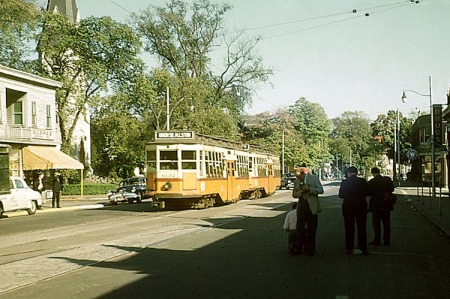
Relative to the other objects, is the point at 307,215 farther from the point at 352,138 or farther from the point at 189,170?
the point at 352,138

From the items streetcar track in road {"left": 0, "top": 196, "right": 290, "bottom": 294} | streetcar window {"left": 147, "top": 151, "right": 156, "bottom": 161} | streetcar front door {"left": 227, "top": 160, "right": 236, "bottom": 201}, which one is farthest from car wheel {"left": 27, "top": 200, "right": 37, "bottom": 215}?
streetcar track in road {"left": 0, "top": 196, "right": 290, "bottom": 294}

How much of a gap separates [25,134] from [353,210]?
103ft

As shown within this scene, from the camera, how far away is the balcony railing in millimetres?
38094

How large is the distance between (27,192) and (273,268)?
75.8 ft

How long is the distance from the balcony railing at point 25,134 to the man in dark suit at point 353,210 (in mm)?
29167

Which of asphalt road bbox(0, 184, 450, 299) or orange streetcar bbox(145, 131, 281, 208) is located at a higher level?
orange streetcar bbox(145, 131, 281, 208)

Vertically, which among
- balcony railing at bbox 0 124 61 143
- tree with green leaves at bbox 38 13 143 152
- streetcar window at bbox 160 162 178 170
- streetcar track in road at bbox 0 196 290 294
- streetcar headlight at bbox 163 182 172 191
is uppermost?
tree with green leaves at bbox 38 13 143 152

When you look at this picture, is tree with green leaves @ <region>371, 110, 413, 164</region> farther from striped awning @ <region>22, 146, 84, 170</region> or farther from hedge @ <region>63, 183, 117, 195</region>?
striped awning @ <region>22, 146, 84, 170</region>

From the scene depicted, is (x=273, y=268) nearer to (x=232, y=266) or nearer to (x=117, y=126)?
(x=232, y=266)

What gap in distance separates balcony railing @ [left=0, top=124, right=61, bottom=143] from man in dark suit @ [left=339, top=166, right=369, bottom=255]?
29167mm

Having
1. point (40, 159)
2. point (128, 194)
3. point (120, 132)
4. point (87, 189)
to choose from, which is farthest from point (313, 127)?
point (40, 159)

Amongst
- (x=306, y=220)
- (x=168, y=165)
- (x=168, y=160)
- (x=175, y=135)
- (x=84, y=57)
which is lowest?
(x=306, y=220)

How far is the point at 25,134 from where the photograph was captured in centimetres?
4003

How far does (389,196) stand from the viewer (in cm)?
1449
